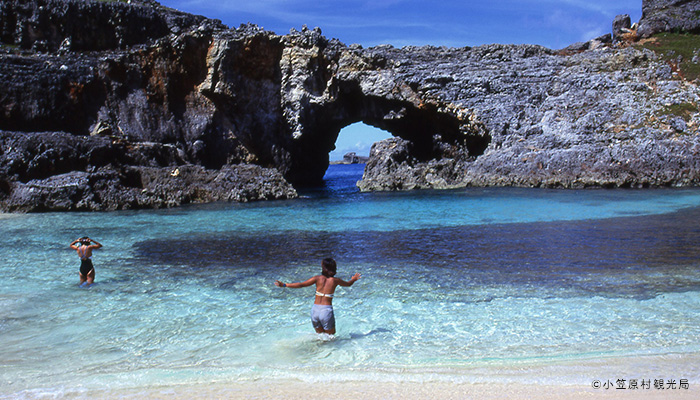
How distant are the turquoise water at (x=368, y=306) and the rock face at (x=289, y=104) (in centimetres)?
1211

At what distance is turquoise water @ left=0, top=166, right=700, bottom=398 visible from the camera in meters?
4.93

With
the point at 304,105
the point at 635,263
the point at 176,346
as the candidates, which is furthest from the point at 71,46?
the point at 635,263

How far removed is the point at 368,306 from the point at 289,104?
25.7 meters

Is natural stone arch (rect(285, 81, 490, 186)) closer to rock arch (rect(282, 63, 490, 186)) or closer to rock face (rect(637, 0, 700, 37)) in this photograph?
rock arch (rect(282, 63, 490, 186))

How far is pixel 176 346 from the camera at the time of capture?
5.70 meters

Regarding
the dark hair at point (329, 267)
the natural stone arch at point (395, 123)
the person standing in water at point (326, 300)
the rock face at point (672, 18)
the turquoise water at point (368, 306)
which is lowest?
the turquoise water at point (368, 306)

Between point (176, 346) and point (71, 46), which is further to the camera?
point (71, 46)

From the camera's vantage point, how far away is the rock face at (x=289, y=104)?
2491cm

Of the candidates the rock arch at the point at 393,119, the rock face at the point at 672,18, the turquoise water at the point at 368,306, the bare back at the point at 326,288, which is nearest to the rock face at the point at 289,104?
the rock arch at the point at 393,119

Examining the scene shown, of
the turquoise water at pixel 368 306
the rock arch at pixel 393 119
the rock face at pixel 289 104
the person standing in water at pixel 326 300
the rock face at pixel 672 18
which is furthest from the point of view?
the rock face at pixel 672 18

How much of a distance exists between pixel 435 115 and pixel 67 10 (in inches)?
896

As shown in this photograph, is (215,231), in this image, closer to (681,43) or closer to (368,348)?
(368,348)

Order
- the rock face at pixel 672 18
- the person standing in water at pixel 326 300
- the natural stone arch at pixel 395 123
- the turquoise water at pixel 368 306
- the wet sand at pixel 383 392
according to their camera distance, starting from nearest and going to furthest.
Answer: the wet sand at pixel 383 392
the turquoise water at pixel 368 306
the person standing in water at pixel 326 300
the natural stone arch at pixel 395 123
the rock face at pixel 672 18

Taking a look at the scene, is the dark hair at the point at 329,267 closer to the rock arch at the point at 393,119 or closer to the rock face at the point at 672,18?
the rock arch at the point at 393,119
